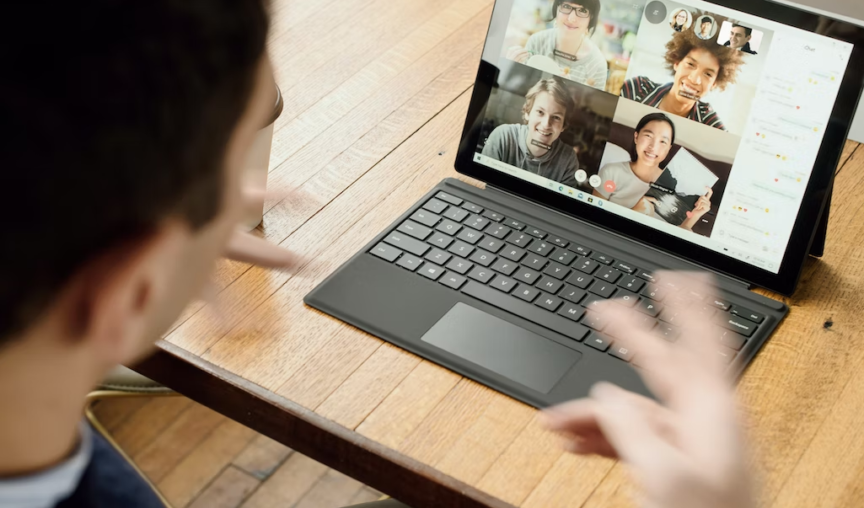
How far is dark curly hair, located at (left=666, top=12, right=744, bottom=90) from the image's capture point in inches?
39.9

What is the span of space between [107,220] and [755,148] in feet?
2.47

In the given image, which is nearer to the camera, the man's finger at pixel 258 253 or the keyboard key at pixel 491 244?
the man's finger at pixel 258 253

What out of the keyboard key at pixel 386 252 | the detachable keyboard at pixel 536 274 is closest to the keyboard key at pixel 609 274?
the detachable keyboard at pixel 536 274

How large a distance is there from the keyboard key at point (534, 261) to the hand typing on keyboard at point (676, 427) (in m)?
0.31

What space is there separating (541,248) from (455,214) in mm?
107

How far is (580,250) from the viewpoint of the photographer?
3.52 ft

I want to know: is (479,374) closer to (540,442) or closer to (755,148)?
(540,442)

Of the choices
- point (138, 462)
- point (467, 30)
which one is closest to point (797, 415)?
point (467, 30)

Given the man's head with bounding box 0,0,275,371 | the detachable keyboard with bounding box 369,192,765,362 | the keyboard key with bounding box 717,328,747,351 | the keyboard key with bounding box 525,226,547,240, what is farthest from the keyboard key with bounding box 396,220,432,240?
the man's head with bounding box 0,0,275,371

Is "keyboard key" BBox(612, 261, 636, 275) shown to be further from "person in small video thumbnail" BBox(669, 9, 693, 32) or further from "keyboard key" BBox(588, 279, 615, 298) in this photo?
"person in small video thumbnail" BBox(669, 9, 693, 32)

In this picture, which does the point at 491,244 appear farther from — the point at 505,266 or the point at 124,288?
the point at 124,288

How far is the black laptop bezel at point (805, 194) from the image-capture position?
0.97 m

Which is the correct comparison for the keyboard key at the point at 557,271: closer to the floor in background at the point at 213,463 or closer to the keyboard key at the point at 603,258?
the keyboard key at the point at 603,258

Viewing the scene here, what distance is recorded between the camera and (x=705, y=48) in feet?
3.37
